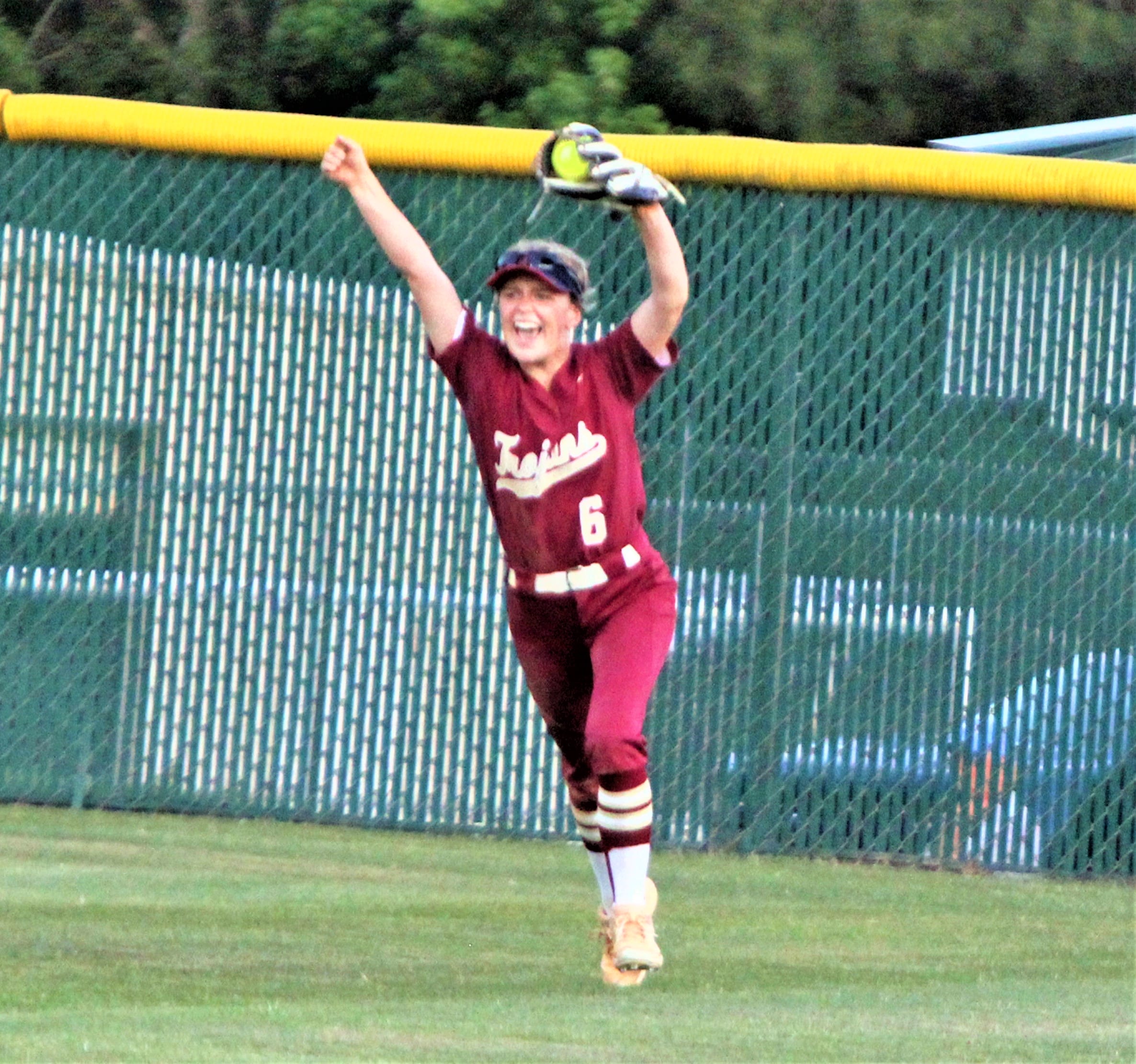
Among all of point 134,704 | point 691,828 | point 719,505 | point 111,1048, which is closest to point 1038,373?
point 719,505

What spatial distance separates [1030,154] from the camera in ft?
29.2

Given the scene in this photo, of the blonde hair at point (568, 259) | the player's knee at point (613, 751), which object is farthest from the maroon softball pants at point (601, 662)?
the blonde hair at point (568, 259)

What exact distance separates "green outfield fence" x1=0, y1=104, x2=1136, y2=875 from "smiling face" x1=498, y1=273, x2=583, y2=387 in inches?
97.0

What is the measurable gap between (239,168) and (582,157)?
10.1ft

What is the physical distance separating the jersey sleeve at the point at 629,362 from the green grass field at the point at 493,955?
150 centimetres

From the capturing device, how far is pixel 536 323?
17.1 feet

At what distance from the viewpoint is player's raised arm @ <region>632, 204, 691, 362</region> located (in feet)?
16.8

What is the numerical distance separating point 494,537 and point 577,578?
8.48 feet

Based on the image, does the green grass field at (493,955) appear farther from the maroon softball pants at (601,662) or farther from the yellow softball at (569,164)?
the yellow softball at (569,164)

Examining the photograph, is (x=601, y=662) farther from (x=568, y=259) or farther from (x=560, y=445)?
(x=568, y=259)

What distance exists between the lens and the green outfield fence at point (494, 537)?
7.60 metres

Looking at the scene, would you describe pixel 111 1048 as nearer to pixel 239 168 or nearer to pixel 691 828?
pixel 691 828

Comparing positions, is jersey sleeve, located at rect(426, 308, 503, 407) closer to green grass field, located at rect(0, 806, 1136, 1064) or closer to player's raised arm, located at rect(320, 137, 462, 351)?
player's raised arm, located at rect(320, 137, 462, 351)

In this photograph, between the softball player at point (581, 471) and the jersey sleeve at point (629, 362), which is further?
the jersey sleeve at point (629, 362)
